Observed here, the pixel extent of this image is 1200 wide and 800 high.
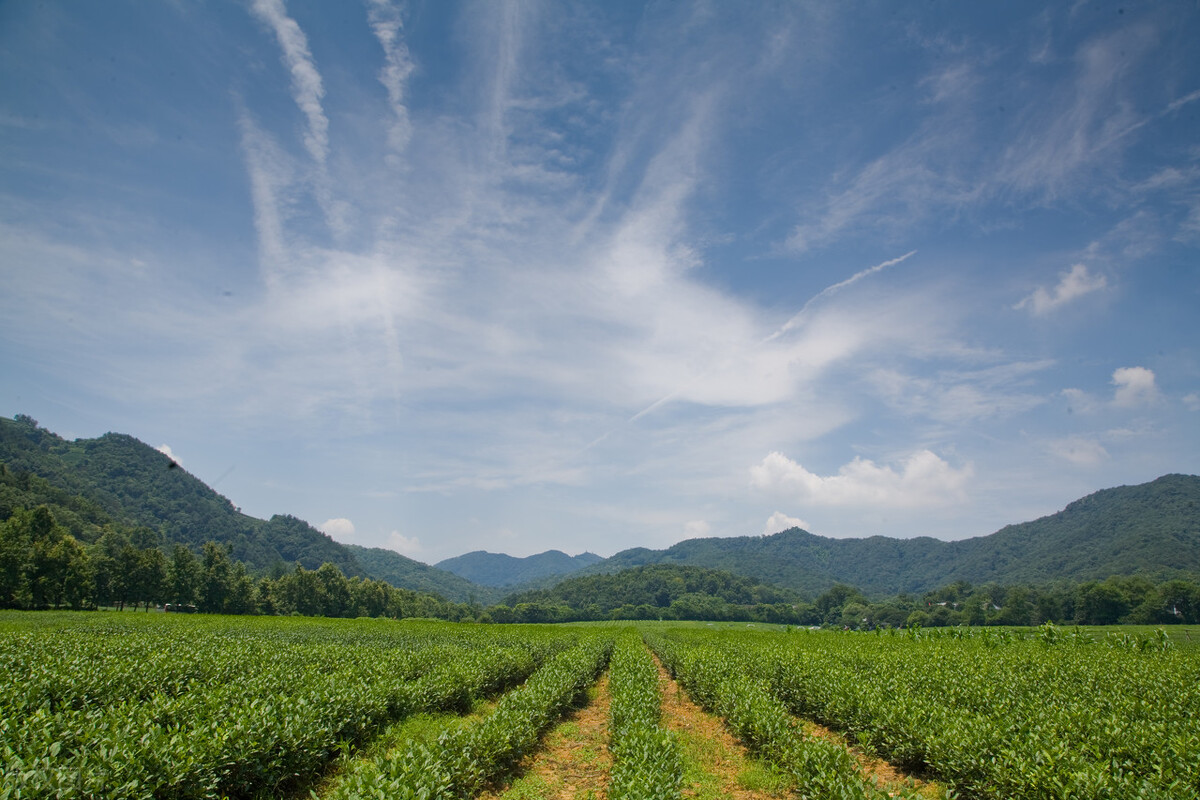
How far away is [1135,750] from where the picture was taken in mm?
9914

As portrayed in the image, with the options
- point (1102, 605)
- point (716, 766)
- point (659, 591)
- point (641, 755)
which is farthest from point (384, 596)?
point (1102, 605)

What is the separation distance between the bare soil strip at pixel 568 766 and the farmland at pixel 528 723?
0.34 meters

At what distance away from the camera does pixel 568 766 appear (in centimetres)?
1416

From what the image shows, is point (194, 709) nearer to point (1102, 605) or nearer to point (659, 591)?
point (1102, 605)

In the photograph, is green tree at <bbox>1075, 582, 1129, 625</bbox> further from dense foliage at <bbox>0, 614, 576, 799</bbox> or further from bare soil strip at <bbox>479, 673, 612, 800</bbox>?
dense foliage at <bbox>0, 614, 576, 799</bbox>

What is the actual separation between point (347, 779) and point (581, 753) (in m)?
9.93

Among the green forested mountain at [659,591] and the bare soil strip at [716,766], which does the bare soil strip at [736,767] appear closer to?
the bare soil strip at [716,766]

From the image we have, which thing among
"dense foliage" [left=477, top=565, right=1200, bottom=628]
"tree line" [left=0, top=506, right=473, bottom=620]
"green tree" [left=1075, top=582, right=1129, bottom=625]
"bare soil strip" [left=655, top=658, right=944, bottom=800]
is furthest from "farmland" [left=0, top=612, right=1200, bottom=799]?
"green tree" [left=1075, top=582, right=1129, bottom=625]

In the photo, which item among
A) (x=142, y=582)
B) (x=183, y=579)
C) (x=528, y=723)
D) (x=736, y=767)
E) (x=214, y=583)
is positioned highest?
(x=183, y=579)

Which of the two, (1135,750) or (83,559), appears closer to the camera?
(1135,750)

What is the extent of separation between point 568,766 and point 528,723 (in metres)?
2.08

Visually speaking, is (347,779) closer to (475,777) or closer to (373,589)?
(475,777)

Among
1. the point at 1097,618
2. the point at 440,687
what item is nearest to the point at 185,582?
the point at 440,687

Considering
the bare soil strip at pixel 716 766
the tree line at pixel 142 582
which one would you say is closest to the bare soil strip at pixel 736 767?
the bare soil strip at pixel 716 766
